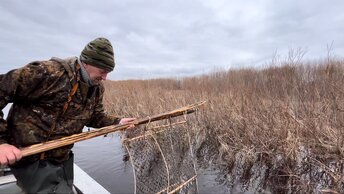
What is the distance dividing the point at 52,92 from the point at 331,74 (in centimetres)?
536

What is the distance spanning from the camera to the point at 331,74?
5.30m

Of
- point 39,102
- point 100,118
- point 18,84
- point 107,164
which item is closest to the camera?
point 18,84

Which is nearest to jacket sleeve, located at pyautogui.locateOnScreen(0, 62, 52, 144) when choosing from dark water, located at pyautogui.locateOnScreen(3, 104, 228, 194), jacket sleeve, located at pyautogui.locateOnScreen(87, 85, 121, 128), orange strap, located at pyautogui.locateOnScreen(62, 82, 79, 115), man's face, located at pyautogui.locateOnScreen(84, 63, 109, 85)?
orange strap, located at pyautogui.locateOnScreen(62, 82, 79, 115)

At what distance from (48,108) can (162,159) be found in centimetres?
312

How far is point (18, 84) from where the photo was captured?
139 centimetres

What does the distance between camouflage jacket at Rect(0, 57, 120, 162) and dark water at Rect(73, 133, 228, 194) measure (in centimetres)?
239

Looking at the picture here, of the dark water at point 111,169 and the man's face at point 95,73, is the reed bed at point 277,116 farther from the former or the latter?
the man's face at point 95,73

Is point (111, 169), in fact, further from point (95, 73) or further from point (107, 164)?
point (95, 73)

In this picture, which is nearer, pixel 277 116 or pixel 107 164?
pixel 277 116

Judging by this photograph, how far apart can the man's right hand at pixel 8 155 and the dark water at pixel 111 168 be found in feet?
8.68

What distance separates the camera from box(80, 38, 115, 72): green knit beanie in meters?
1.67

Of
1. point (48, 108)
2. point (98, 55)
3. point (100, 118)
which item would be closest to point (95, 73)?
point (98, 55)

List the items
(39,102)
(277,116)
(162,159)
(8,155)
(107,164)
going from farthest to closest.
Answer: (107,164), (162,159), (277,116), (39,102), (8,155)

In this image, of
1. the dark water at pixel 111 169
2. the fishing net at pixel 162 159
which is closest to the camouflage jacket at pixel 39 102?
the fishing net at pixel 162 159
